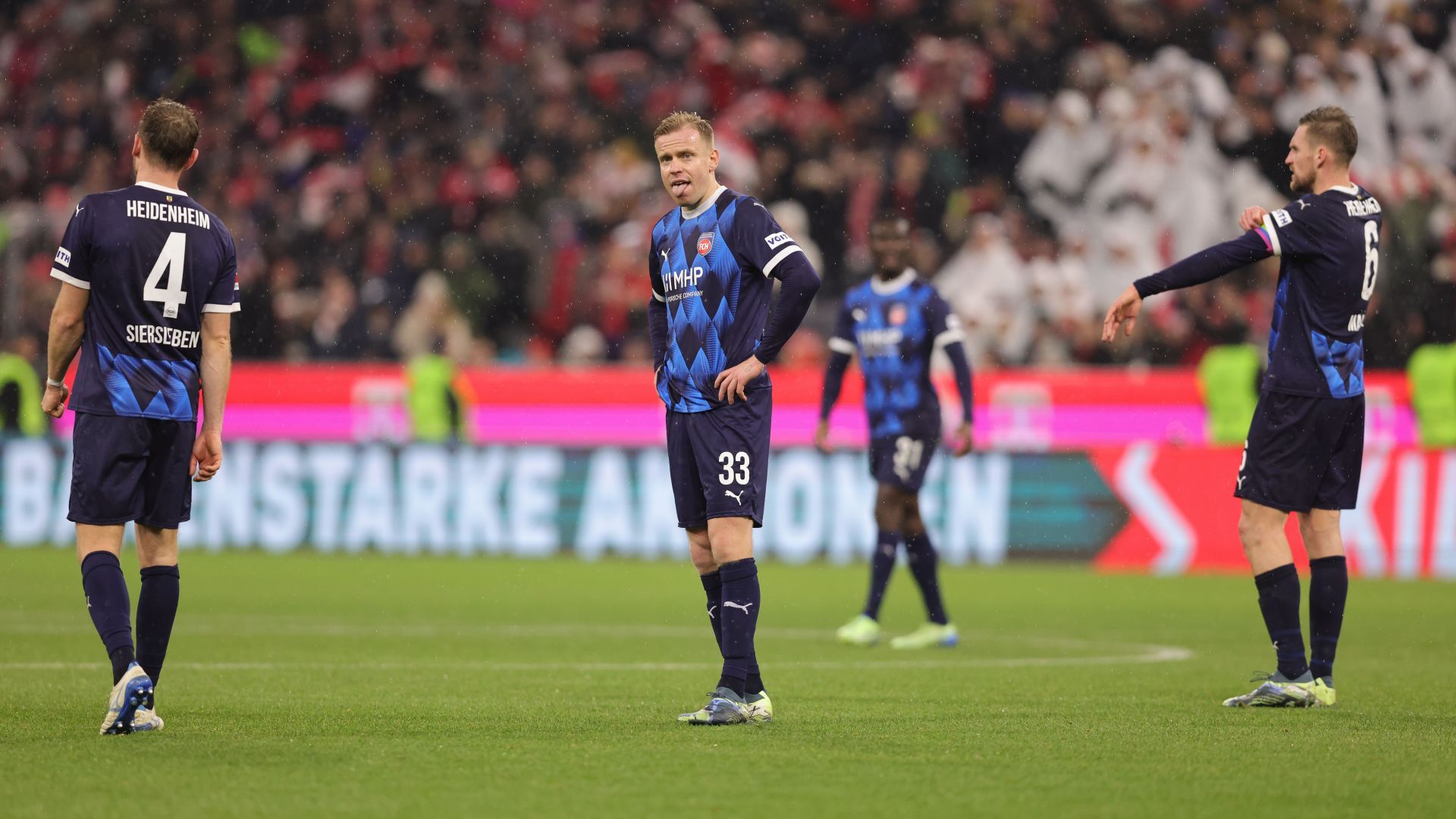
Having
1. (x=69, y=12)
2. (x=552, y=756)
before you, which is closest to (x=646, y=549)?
(x=552, y=756)

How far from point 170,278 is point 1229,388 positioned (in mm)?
13348

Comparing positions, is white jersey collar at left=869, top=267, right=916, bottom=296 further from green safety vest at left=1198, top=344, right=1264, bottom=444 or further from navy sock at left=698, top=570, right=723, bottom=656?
green safety vest at left=1198, top=344, right=1264, bottom=444

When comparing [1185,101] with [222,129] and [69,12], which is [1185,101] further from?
[69,12]

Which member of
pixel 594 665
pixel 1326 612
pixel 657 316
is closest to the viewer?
pixel 657 316

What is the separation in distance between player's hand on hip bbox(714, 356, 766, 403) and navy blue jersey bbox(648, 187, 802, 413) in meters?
0.12

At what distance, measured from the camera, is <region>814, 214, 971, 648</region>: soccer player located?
11.0m

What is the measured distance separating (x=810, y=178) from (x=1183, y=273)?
1391 cm

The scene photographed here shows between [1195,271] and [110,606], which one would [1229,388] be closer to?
[1195,271]

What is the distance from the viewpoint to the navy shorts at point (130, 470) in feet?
21.0

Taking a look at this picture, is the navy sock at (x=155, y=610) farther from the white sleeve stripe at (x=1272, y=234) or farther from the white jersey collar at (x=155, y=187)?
the white sleeve stripe at (x=1272, y=234)

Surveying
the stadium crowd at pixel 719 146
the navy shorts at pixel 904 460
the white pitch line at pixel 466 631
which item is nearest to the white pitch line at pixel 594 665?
the white pitch line at pixel 466 631

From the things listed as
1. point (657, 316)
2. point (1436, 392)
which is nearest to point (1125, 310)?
point (657, 316)

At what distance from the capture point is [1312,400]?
7547 mm

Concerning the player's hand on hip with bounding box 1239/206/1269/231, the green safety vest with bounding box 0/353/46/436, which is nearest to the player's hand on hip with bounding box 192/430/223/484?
the player's hand on hip with bounding box 1239/206/1269/231
